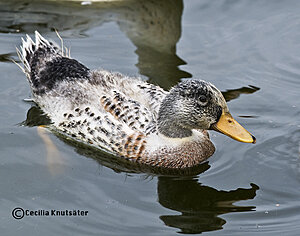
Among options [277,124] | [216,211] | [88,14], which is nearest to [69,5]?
[88,14]

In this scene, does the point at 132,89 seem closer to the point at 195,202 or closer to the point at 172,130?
the point at 172,130

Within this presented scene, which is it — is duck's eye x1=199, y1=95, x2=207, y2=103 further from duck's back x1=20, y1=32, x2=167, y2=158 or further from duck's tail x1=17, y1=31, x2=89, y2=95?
duck's tail x1=17, y1=31, x2=89, y2=95

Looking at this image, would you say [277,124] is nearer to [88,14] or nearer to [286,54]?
[286,54]

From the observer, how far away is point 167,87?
9.66 m

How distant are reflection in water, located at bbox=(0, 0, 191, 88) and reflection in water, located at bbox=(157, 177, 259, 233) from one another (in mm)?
3117

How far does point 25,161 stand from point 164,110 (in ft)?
6.23

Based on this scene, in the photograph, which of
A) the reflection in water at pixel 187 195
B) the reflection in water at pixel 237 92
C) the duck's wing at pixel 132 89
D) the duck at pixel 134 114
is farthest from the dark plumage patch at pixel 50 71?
the reflection in water at pixel 237 92

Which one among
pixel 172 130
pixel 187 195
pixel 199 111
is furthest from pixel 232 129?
pixel 187 195

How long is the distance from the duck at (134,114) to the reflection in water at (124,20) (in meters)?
1.91

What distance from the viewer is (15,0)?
39.2 feet

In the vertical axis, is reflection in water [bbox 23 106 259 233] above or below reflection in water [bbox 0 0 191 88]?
below

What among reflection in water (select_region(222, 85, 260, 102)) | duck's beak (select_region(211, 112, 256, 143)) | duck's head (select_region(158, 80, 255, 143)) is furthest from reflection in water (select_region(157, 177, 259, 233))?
reflection in water (select_region(222, 85, 260, 102))

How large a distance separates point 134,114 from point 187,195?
1.35 metres

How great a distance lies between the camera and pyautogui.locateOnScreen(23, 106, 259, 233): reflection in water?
674cm
